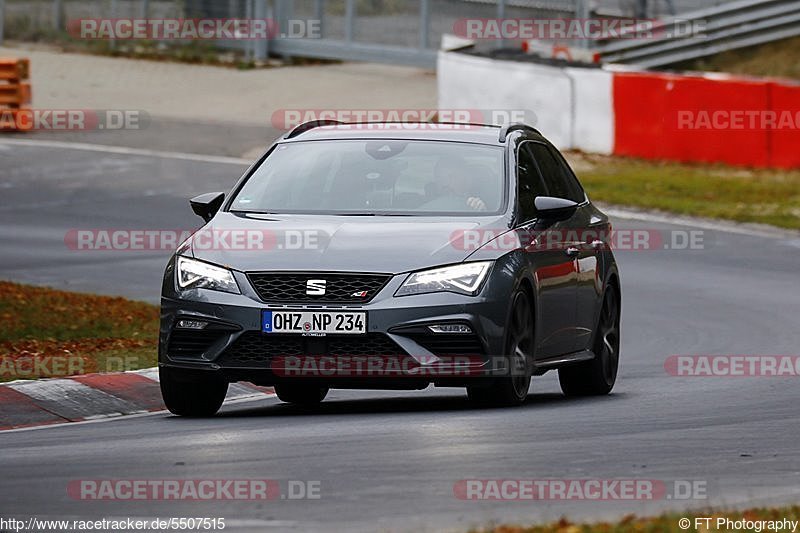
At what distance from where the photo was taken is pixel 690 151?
91.9 ft

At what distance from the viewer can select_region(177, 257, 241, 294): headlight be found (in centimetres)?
1020

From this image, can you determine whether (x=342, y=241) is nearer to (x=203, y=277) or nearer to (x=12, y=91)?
(x=203, y=277)

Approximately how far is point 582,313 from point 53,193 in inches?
618

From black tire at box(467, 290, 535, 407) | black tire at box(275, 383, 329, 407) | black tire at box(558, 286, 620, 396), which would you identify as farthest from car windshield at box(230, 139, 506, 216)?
black tire at box(558, 286, 620, 396)

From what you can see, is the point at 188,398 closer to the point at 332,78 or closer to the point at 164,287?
the point at 164,287

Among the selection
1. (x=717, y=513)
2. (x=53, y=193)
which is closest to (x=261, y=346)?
(x=717, y=513)

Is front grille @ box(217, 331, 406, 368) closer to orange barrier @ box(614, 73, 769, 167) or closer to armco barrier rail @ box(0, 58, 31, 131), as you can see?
orange barrier @ box(614, 73, 769, 167)

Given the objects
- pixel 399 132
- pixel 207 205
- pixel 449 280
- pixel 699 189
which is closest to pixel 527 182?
pixel 399 132

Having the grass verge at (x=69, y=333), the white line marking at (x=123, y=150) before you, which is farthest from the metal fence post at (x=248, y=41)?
the grass verge at (x=69, y=333)

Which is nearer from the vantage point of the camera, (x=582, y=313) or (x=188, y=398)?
(x=188, y=398)

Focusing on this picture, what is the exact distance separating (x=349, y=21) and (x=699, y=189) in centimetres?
1527

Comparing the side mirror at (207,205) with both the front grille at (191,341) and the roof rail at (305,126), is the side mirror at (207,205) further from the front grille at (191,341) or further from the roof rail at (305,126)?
the front grille at (191,341)

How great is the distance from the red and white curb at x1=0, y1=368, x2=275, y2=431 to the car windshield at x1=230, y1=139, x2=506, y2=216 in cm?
143

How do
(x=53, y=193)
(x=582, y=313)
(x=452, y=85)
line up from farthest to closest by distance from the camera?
(x=452, y=85) → (x=53, y=193) → (x=582, y=313)
